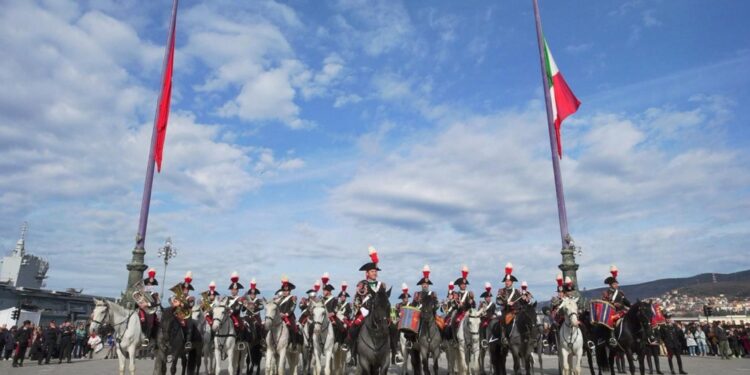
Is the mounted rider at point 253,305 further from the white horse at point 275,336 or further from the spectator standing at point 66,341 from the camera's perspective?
the spectator standing at point 66,341

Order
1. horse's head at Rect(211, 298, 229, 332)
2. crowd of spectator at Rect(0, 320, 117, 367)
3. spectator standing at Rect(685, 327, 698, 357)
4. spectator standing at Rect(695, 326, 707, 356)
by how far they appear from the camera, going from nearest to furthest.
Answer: horse's head at Rect(211, 298, 229, 332)
crowd of spectator at Rect(0, 320, 117, 367)
spectator standing at Rect(695, 326, 707, 356)
spectator standing at Rect(685, 327, 698, 357)

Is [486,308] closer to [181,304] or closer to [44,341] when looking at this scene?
[181,304]

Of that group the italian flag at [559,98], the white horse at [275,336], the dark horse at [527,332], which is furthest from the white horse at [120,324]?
the italian flag at [559,98]

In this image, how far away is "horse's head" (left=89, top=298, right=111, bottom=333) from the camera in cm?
1451

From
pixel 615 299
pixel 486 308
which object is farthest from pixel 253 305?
pixel 615 299

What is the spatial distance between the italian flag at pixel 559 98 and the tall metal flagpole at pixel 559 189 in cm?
46

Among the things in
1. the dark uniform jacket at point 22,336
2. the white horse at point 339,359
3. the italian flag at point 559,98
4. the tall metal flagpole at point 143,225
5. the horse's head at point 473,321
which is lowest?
the white horse at point 339,359

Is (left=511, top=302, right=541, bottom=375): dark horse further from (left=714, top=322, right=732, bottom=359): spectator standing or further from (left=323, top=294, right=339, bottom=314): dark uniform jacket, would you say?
(left=714, top=322, right=732, bottom=359): spectator standing

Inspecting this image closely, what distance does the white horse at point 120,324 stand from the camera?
14.6 meters

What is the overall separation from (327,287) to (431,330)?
4.95 meters

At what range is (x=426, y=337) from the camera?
1412cm

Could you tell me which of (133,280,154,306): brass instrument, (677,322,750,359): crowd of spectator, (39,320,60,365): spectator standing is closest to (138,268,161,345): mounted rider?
(133,280,154,306): brass instrument

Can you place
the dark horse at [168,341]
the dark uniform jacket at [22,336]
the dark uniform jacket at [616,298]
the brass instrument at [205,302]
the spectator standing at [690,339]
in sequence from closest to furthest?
1. the dark horse at [168,341]
2. the dark uniform jacket at [616,298]
3. the brass instrument at [205,302]
4. the dark uniform jacket at [22,336]
5. the spectator standing at [690,339]

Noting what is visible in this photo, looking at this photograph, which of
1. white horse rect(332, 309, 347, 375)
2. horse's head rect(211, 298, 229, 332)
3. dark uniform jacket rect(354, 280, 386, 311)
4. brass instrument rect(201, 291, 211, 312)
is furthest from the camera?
brass instrument rect(201, 291, 211, 312)
